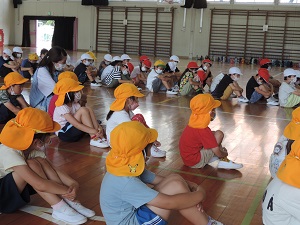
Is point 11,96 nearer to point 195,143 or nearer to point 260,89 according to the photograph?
point 195,143

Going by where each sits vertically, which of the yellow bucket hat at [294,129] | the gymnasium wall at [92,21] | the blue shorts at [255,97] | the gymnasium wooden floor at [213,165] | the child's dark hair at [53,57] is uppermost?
the gymnasium wall at [92,21]

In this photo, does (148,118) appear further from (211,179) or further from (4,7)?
(4,7)

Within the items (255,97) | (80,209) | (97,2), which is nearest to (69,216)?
(80,209)

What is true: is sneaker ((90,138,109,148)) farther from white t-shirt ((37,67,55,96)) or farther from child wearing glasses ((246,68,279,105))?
child wearing glasses ((246,68,279,105))

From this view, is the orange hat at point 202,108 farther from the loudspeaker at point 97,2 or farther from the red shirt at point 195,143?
the loudspeaker at point 97,2

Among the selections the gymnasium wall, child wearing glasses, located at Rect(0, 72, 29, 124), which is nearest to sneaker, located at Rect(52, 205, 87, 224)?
child wearing glasses, located at Rect(0, 72, 29, 124)

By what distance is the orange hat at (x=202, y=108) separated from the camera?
346 centimetres

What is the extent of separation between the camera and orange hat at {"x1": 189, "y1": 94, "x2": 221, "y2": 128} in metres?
3.46

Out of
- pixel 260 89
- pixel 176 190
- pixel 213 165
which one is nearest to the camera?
pixel 176 190

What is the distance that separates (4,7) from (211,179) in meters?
23.1

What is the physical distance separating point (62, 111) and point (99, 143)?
52 centimetres

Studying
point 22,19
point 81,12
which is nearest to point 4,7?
point 22,19

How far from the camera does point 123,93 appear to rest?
145 inches

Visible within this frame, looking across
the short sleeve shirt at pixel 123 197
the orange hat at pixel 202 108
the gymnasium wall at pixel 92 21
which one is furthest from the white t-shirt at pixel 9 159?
the gymnasium wall at pixel 92 21
